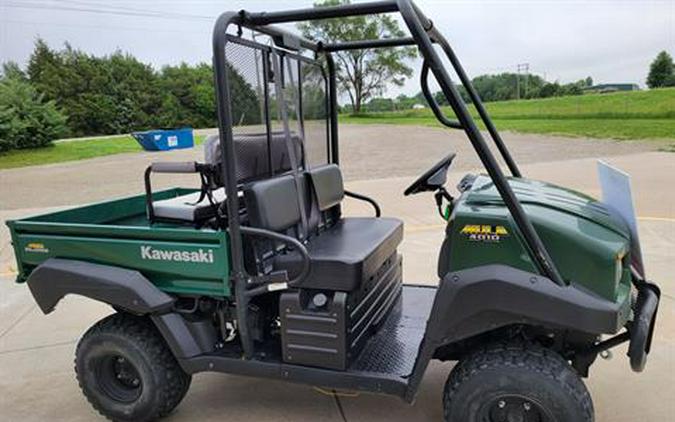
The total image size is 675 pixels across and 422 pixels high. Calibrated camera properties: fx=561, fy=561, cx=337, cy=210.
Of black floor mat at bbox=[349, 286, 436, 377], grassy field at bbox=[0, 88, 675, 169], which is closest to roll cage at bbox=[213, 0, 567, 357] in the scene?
black floor mat at bbox=[349, 286, 436, 377]

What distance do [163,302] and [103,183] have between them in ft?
38.3


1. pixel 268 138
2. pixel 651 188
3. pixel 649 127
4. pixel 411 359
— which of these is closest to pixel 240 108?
pixel 268 138

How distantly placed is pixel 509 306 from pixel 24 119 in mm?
26522

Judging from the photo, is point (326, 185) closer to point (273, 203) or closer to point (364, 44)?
point (273, 203)

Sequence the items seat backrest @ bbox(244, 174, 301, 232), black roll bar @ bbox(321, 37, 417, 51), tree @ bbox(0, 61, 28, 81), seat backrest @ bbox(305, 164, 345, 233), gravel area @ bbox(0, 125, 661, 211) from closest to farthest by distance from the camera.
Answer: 1. seat backrest @ bbox(244, 174, 301, 232)
2. seat backrest @ bbox(305, 164, 345, 233)
3. black roll bar @ bbox(321, 37, 417, 51)
4. gravel area @ bbox(0, 125, 661, 211)
5. tree @ bbox(0, 61, 28, 81)

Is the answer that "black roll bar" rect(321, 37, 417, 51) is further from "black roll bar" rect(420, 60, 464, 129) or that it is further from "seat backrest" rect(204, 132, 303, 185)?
"seat backrest" rect(204, 132, 303, 185)

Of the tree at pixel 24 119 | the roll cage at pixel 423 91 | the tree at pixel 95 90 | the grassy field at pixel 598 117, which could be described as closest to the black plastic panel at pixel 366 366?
the roll cage at pixel 423 91

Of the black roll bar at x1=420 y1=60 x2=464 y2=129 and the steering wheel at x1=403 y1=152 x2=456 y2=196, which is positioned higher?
the black roll bar at x1=420 y1=60 x2=464 y2=129

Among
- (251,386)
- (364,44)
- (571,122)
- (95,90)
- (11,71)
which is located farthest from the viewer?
(95,90)

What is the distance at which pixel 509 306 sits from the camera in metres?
2.09

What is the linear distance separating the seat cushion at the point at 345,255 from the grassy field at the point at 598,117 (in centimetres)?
1889

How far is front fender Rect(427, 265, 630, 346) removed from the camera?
6.63 ft

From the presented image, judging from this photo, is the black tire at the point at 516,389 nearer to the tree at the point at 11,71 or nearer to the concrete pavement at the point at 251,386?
the concrete pavement at the point at 251,386

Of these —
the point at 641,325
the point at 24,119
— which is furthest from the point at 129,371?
the point at 24,119
